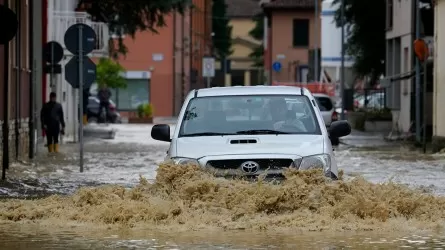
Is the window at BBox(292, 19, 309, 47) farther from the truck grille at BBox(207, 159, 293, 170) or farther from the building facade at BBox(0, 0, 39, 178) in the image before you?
the truck grille at BBox(207, 159, 293, 170)

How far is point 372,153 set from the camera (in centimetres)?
3312

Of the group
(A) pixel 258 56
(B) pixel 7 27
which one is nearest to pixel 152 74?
(B) pixel 7 27

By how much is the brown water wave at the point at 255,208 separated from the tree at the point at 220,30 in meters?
119

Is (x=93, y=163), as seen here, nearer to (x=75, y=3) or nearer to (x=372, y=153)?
(x=372, y=153)

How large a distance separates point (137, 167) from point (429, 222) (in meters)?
14.2

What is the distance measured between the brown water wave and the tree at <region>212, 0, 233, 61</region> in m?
119

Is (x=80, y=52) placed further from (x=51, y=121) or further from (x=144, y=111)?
(x=144, y=111)

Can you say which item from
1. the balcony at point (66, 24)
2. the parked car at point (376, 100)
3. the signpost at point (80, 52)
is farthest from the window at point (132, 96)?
the signpost at point (80, 52)

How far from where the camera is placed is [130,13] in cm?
4444

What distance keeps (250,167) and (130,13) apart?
30868mm

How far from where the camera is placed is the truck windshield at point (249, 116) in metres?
15.1

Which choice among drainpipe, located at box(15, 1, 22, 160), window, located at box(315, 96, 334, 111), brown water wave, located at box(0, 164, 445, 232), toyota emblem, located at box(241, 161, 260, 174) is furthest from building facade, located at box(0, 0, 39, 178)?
window, located at box(315, 96, 334, 111)

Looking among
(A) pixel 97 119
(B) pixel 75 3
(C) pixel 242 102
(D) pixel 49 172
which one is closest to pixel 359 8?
(B) pixel 75 3

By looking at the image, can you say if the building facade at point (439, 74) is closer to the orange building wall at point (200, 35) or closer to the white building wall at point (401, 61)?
the white building wall at point (401, 61)
